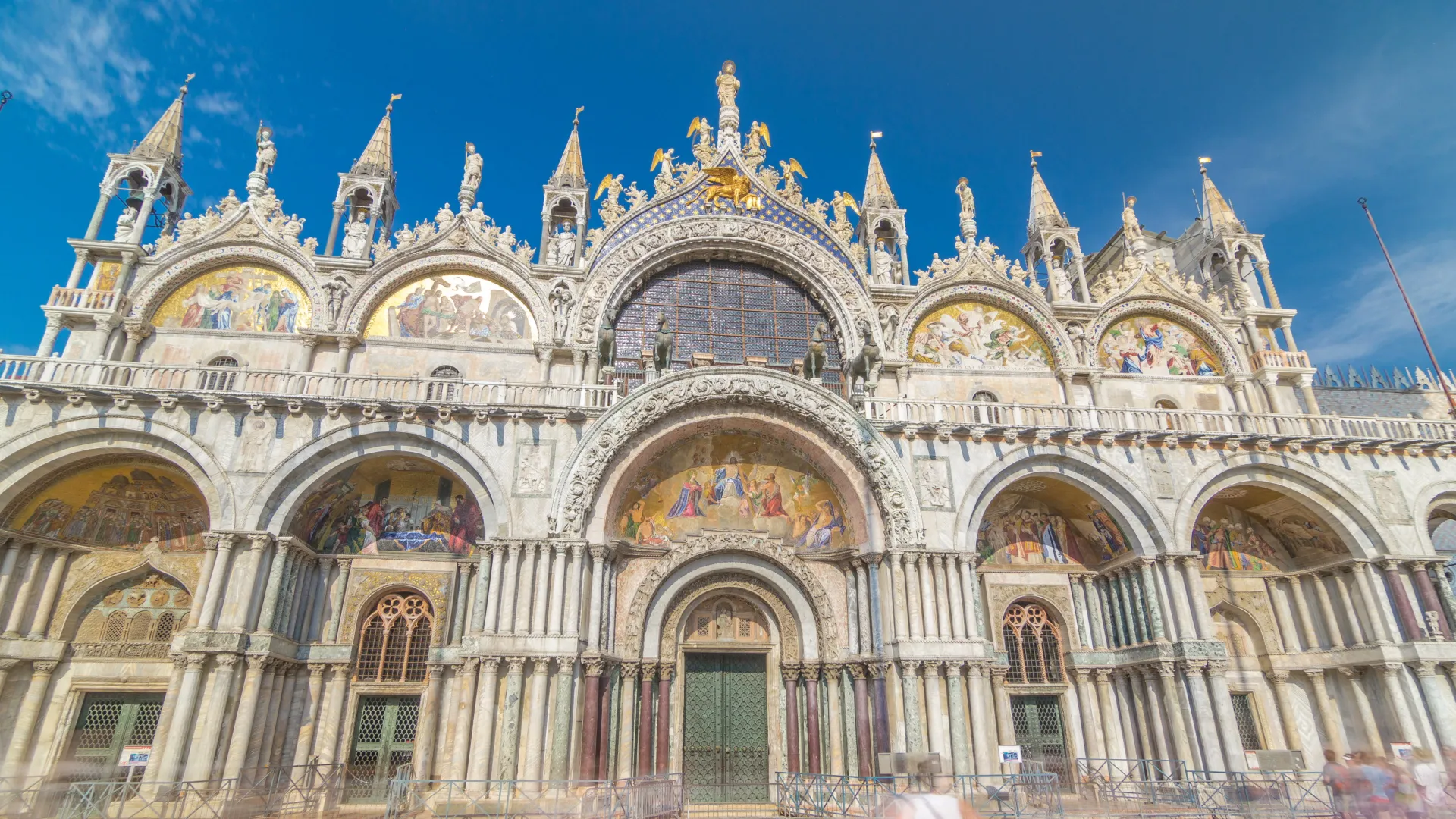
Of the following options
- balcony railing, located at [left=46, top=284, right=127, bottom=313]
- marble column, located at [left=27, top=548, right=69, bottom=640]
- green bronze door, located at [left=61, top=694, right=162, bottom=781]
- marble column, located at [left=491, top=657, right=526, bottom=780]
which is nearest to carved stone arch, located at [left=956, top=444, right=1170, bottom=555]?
marble column, located at [left=491, top=657, right=526, bottom=780]

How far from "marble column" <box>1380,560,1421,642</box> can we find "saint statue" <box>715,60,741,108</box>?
2115 cm

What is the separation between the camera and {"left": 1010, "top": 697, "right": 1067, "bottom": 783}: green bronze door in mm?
17438

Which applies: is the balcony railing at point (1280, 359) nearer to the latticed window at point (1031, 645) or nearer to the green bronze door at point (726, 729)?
the latticed window at point (1031, 645)

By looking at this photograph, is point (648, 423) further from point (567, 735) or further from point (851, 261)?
point (851, 261)

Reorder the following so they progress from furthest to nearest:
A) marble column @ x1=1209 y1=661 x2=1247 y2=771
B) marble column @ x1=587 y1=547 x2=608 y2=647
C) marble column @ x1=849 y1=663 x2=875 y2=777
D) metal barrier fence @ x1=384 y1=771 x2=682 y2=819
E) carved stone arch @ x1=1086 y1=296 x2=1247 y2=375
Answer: carved stone arch @ x1=1086 y1=296 x2=1247 y2=375
marble column @ x1=587 y1=547 x2=608 y2=647
marble column @ x1=849 y1=663 x2=875 y2=777
marble column @ x1=1209 y1=661 x2=1247 y2=771
metal barrier fence @ x1=384 y1=771 x2=682 y2=819

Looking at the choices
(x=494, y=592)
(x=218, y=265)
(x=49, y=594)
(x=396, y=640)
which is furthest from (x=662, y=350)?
(x=49, y=594)

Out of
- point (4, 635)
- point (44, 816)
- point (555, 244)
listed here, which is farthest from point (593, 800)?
point (555, 244)

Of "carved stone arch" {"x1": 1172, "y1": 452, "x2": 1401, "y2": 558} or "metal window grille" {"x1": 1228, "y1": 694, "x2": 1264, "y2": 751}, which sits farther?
"metal window grille" {"x1": 1228, "y1": 694, "x2": 1264, "y2": 751}

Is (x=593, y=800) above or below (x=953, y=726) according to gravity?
below

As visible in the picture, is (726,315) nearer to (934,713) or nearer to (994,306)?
(994,306)

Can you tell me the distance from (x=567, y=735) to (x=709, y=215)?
1395 cm

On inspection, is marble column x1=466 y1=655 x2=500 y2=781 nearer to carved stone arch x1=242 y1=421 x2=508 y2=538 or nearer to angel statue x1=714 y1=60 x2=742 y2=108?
carved stone arch x1=242 y1=421 x2=508 y2=538

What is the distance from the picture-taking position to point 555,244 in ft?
69.4

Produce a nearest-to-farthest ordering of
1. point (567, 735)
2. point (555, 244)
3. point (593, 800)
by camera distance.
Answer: point (593, 800) → point (567, 735) → point (555, 244)
